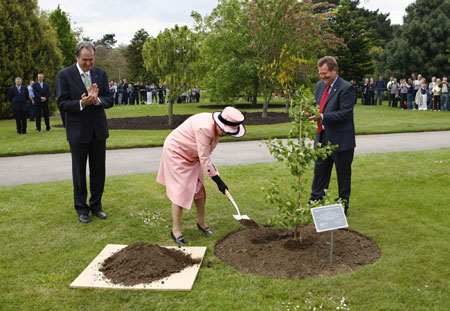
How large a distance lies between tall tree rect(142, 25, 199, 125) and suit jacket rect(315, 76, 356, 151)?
1131 centimetres

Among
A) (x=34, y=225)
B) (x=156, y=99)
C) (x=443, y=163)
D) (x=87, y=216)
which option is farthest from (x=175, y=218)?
(x=156, y=99)

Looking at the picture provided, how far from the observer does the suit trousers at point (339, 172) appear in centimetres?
597

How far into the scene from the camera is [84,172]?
20.2 feet

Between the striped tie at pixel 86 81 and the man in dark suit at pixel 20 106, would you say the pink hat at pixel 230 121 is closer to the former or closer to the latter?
the striped tie at pixel 86 81

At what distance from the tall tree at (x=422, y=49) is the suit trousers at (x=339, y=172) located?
31.0 meters

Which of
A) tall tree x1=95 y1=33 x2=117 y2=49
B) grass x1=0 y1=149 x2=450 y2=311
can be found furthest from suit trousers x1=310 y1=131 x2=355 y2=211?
tall tree x1=95 y1=33 x2=117 y2=49

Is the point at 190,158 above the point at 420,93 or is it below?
below

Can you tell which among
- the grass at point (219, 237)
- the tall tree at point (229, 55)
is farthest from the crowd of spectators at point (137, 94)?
the grass at point (219, 237)

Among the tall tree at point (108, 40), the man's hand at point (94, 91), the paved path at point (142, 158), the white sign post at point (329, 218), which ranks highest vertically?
the tall tree at point (108, 40)

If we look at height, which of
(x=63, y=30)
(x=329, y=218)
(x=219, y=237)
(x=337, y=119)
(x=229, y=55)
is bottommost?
(x=219, y=237)

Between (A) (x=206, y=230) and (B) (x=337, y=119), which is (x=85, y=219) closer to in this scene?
(A) (x=206, y=230)

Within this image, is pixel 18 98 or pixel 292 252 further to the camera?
pixel 18 98

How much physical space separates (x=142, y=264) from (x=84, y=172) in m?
2.24

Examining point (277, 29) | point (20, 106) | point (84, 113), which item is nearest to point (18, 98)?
point (20, 106)
